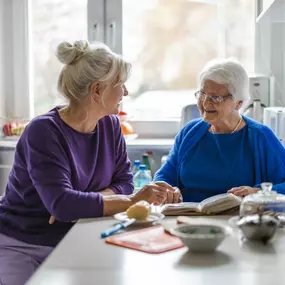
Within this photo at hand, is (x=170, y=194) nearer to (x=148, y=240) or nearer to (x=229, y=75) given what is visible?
(x=148, y=240)

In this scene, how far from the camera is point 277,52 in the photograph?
321cm

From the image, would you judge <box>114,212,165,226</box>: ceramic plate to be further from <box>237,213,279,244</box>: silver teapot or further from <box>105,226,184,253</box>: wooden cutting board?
<box>237,213,279,244</box>: silver teapot

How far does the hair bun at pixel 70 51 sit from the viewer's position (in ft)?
6.20

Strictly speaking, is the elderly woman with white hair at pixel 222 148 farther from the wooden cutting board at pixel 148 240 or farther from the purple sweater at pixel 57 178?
the wooden cutting board at pixel 148 240

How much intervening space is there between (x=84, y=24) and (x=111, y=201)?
6.40ft

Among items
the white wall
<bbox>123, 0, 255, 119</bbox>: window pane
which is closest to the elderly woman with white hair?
<bbox>123, 0, 255, 119</bbox>: window pane

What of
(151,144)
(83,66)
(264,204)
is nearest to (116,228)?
(264,204)

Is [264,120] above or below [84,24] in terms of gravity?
below

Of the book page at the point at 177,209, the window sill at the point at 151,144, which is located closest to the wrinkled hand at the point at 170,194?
the book page at the point at 177,209

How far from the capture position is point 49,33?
343 centimetres

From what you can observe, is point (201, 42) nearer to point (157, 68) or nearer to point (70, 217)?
point (157, 68)

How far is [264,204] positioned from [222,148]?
70 centimetres

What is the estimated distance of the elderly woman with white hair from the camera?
2072mm

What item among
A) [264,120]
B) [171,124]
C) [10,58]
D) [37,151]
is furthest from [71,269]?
[10,58]
